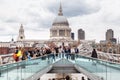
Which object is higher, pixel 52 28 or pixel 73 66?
pixel 52 28

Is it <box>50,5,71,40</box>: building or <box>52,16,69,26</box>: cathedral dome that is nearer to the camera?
<box>50,5,71,40</box>: building

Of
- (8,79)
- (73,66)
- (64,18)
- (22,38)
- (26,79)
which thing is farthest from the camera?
(22,38)

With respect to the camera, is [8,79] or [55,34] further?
[55,34]

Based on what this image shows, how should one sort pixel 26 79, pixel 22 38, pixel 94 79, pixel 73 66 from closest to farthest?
pixel 26 79, pixel 94 79, pixel 73 66, pixel 22 38

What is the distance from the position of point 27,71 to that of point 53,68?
46.0 feet

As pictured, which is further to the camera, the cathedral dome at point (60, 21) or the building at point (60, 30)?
the cathedral dome at point (60, 21)

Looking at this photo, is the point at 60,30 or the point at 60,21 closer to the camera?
the point at 60,30

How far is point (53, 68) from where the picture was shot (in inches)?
1109

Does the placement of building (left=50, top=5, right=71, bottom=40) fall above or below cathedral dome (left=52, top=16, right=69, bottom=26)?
below

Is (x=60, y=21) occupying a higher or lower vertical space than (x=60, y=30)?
higher

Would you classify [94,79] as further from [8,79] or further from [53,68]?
[53,68]

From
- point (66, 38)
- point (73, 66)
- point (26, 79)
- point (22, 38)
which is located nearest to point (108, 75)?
point (26, 79)

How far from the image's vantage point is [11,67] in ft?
39.5

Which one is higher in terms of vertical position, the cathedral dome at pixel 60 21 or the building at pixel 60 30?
the cathedral dome at pixel 60 21
